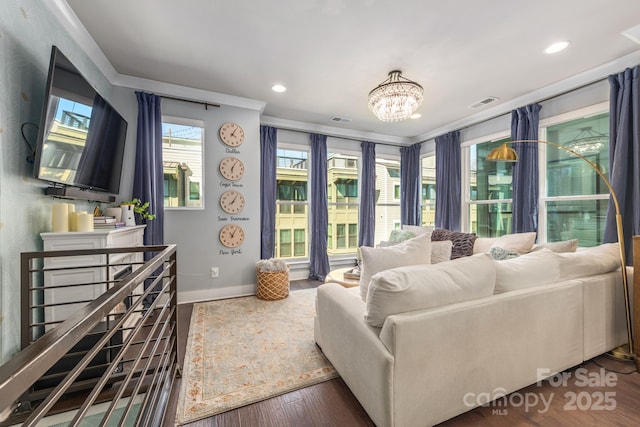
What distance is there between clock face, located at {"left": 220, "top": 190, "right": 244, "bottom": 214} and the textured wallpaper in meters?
1.77

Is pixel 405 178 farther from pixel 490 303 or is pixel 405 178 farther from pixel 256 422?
pixel 256 422

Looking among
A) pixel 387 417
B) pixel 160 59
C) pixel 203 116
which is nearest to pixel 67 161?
pixel 160 59

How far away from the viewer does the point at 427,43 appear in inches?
95.7

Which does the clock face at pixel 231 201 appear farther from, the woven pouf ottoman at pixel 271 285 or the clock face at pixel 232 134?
the woven pouf ottoman at pixel 271 285

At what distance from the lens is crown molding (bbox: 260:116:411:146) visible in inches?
171

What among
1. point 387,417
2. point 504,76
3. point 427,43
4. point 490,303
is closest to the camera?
point 387,417

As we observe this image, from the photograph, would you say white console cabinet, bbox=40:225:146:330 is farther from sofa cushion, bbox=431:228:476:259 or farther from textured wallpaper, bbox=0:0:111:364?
sofa cushion, bbox=431:228:476:259

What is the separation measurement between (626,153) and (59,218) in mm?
4842

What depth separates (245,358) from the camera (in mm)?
2141

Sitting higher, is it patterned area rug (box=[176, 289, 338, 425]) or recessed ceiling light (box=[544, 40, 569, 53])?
recessed ceiling light (box=[544, 40, 569, 53])

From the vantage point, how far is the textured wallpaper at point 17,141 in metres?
1.60

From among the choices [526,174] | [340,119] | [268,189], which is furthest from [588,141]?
[268,189]

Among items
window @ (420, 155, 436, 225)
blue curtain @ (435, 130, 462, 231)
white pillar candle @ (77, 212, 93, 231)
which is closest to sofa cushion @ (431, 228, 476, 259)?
blue curtain @ (435, 130, 462, 231)

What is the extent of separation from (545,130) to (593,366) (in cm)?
269
